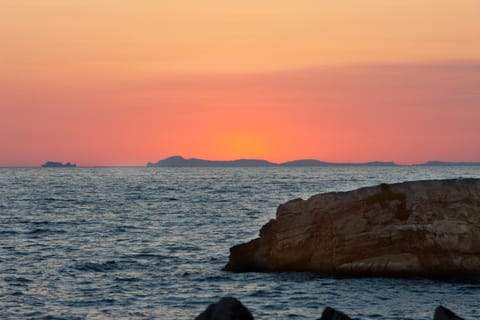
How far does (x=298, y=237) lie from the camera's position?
115 ft

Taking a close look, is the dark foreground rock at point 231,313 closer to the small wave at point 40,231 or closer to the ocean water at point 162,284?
the ocean water at point 162,284

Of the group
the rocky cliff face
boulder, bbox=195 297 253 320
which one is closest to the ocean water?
the rocky cliff face

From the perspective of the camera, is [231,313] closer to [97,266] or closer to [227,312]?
[227,312]

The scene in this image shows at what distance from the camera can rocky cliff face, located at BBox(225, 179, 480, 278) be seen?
109 feet

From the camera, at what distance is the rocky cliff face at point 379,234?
33.2 meters

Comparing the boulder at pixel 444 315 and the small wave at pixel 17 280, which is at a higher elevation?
the boulder at pixel 444 315

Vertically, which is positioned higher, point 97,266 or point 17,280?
point 97,266

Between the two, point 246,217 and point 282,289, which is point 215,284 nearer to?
point 282,289

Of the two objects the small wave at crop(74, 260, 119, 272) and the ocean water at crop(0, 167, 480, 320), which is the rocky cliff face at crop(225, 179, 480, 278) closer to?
the ocean water at crop(0, 167, 480, 320)

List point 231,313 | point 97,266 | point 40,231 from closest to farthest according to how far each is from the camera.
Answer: point 231,313 < point 97,266 < point 40,231

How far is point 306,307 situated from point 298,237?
747cm

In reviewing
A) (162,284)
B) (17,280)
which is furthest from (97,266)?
(162,284)

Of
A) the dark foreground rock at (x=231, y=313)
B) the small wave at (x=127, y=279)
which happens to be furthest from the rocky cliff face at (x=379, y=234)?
the dark foreground rock at (x=231, y=313)

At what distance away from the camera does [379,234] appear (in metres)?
33.7
